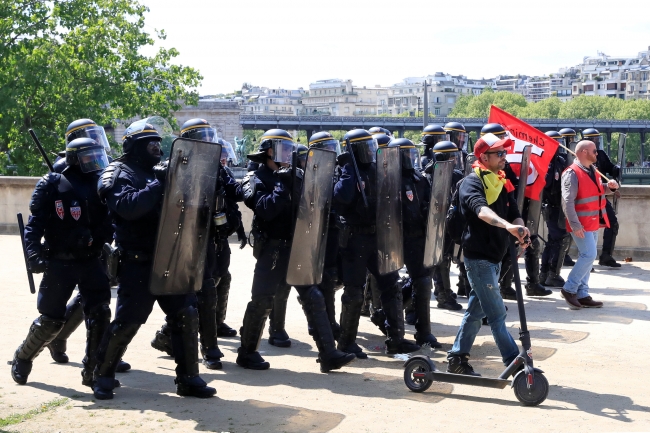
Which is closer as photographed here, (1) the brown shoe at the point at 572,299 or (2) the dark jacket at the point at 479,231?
(2) the dark jacket at the point at 479,231

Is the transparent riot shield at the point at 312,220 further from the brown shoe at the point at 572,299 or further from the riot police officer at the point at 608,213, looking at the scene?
the riot police officer at the point at 608,213

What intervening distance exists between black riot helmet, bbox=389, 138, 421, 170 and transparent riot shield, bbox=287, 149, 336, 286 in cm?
100

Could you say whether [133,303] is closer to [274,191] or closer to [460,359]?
[274,191]

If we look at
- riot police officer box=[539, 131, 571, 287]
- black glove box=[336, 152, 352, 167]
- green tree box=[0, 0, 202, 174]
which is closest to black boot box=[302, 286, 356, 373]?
black glove box=[336, 152, 352, 167]

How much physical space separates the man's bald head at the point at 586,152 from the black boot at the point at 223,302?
4.04 m

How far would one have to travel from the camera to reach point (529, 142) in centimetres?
1023

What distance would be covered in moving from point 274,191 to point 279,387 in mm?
1401

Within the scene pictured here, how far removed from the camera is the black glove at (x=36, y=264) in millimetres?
6363

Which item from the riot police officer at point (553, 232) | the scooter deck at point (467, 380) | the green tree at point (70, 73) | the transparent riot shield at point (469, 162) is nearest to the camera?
the scooter deck at point (467, 380)

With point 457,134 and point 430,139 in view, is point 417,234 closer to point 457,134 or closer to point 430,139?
point 430,139

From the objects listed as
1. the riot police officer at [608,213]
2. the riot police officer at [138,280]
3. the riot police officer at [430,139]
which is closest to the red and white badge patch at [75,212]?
the riot police officer at [138,280]

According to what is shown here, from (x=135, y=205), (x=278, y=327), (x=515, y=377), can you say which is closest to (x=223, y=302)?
(x=278, y=327)

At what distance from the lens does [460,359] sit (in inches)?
257

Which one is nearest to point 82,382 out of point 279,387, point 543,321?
point 279,387
